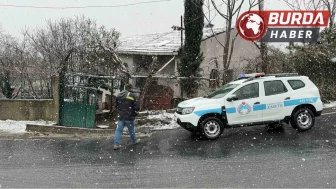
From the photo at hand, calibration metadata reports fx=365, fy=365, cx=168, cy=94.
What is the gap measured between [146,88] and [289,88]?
5629 mm

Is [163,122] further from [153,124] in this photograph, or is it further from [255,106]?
[255,106]

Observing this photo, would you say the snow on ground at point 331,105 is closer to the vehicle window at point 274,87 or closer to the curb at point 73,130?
the vehicle window at point 274,87

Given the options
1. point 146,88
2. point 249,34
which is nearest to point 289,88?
point 146,88

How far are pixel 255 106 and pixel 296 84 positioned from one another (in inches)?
59.7

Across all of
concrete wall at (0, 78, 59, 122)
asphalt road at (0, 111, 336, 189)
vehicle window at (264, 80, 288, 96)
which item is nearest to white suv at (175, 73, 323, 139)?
vehicle window at (264, 80, 288, 96)

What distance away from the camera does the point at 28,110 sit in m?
14.2

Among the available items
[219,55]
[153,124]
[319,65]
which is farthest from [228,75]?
[219,55]

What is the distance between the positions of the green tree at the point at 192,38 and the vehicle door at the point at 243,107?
6336 millimetres

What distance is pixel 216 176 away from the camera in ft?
22.6

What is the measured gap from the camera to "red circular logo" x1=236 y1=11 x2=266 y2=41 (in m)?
18.4

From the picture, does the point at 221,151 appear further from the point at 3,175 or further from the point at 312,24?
the point at 312,24

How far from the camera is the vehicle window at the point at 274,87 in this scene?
10.5 metres

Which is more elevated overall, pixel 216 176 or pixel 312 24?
pixel 312 24

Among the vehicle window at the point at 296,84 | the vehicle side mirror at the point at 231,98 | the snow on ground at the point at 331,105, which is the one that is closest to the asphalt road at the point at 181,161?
the vehicle side mirror at the point at 231,98
